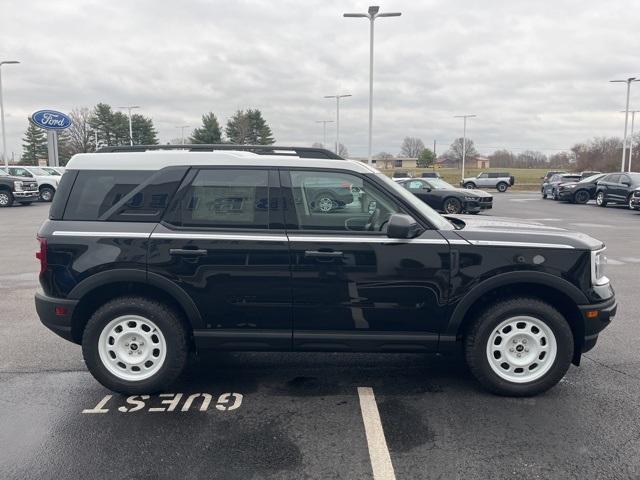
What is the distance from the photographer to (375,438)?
3.33 metres

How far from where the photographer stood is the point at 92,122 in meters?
70.1

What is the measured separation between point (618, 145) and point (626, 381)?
220 ft

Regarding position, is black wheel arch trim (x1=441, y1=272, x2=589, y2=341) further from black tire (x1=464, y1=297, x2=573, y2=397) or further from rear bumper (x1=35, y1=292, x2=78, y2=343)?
rear bumper (x1=35, y1=292, x2=78, y2=343)

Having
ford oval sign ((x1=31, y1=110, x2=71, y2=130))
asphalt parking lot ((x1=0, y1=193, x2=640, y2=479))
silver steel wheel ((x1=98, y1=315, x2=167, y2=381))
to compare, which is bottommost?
asphalt parking lot ((x1=0, y1=193, x2=640, y2=479))

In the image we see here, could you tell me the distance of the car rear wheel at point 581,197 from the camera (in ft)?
86.3

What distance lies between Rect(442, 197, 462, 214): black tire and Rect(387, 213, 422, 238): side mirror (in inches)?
627

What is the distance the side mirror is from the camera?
11.9ft

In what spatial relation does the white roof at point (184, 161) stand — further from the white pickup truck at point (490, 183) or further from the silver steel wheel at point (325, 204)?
the white pickup truck at point (490, 183)

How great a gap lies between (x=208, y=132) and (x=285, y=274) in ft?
207

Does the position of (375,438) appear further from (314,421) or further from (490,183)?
(490,183)

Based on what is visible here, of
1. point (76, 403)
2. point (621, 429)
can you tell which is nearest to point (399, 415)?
point (621, 429)

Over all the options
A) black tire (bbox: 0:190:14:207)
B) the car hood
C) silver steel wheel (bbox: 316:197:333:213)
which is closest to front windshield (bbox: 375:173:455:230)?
the car hood

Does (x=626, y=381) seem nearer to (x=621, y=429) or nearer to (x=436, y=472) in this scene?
(x=621, y=429)

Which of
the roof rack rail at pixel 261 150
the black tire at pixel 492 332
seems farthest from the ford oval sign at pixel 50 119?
the black tire at pixel 492 332
